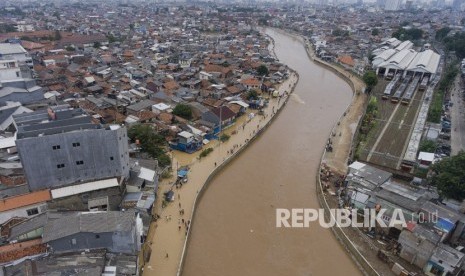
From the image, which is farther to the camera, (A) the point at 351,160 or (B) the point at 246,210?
(A) the point at 351,160

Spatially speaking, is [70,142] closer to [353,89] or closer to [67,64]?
[67,64]

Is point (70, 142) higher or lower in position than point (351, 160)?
higher

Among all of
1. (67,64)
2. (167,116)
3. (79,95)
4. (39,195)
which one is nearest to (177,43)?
(67,64)

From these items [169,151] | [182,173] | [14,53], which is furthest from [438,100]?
[14,53]

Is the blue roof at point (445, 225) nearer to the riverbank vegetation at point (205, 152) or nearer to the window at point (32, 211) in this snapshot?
the riverbank vegetation at point (205, 152)

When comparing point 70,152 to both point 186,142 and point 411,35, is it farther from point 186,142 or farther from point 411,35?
point 411,35

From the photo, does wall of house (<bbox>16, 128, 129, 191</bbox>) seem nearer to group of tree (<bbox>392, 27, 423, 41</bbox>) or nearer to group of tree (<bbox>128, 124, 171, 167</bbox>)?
group of tree (<bbox>128, 124, 171, 167</bbox>)
